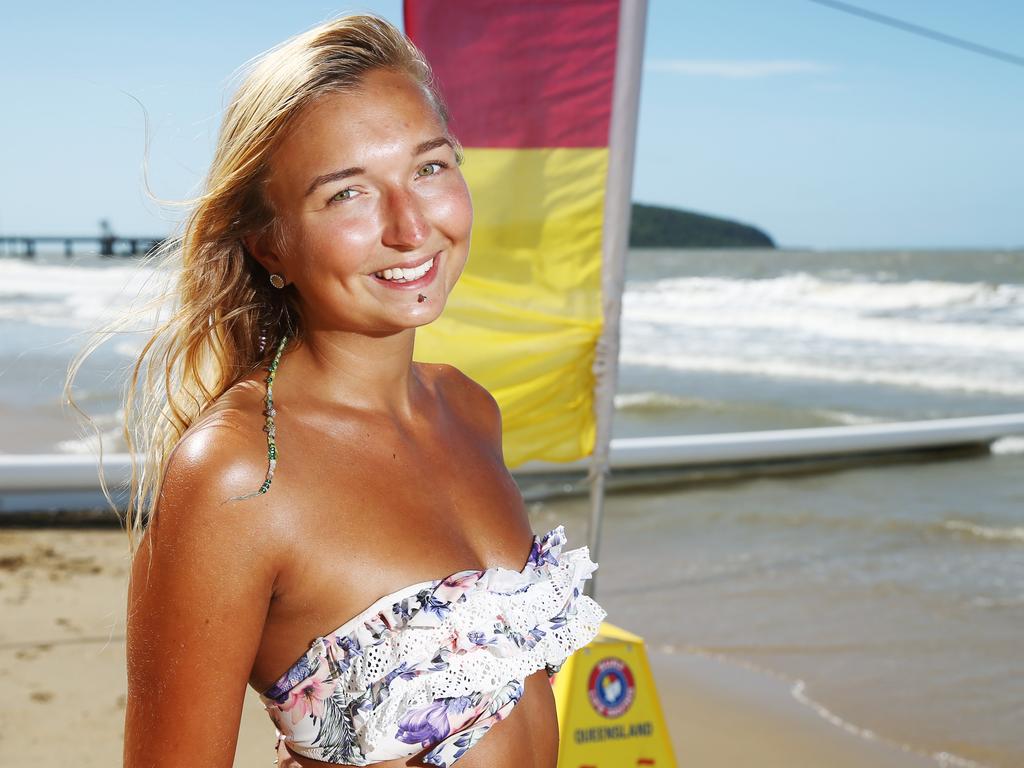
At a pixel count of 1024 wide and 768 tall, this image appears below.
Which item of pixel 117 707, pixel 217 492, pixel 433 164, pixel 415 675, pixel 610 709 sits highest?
pixel 433 164

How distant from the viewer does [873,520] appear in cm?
592

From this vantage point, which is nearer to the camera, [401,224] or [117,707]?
[401,224]

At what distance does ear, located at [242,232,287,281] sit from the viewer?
139 cm

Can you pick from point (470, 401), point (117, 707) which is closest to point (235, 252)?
point (470, 401)

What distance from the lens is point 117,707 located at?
3.51 metres

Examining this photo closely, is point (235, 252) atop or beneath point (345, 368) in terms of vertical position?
atop

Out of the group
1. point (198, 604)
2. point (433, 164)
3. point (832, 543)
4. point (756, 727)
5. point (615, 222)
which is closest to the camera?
point (198, 604)

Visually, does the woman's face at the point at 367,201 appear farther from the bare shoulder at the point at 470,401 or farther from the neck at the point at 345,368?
the bare shoulder at the point at 470,401

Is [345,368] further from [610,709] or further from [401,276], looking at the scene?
[610,709]

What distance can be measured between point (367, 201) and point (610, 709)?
1469 mm

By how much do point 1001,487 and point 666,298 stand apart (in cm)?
1992

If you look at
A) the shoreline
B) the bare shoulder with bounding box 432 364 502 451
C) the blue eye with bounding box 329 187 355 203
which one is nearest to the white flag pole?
the shoreline

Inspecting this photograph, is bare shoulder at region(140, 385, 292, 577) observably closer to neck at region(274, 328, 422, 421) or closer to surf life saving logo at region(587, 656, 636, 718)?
neck at region(274, 328, 422, 421)

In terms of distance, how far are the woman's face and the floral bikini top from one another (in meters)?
0.36
